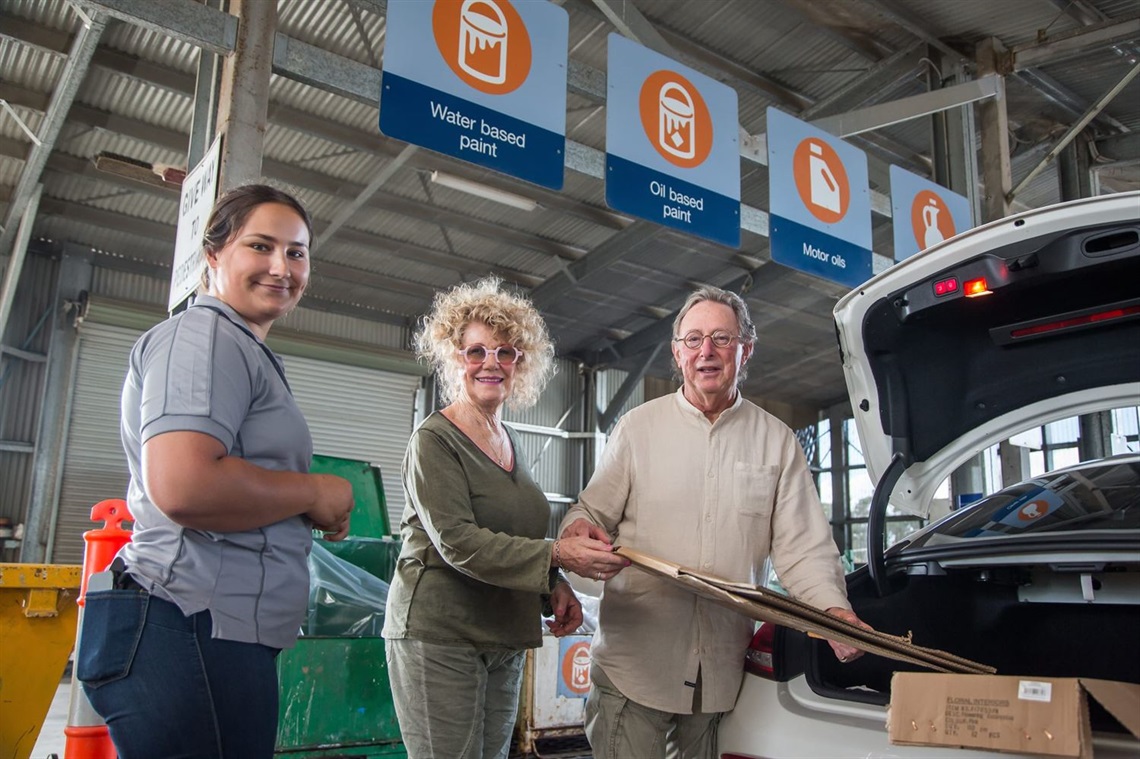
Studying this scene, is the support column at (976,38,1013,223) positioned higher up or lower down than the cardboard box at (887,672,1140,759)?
higher up

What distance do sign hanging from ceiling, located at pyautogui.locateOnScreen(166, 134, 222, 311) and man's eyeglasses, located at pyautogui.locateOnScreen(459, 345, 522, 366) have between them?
4.25 ft

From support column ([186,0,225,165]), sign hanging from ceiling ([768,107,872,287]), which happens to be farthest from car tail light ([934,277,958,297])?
sign hanging from ceiling ([768,107,872,287])

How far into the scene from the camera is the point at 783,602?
1641 mm

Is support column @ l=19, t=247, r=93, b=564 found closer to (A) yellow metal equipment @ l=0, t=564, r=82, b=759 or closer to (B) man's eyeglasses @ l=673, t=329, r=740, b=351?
(A) yellow metal equipment @ l=0, t=564, r=82, b=759

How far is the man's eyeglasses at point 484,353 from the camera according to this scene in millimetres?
2424

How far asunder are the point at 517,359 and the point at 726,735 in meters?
1.13

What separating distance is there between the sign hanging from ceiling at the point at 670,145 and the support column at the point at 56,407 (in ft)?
27.2

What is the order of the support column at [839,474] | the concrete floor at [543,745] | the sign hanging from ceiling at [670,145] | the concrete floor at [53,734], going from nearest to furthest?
the sign hanging from ceiling at [670,145]
the concrete floor at [53,734]
the concrete floor at [543,745]
the support column at [839,474]

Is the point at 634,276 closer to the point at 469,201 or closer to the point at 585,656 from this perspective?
the point at 469,201

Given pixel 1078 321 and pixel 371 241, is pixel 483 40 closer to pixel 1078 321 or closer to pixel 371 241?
pixel 1078 321

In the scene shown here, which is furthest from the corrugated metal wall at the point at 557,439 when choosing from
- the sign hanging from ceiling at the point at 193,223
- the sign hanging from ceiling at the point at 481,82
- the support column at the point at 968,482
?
the sign hanging from ceiling at the point at 193,223

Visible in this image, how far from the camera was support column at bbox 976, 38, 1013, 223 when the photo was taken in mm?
6918

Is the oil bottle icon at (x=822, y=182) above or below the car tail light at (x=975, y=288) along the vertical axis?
above

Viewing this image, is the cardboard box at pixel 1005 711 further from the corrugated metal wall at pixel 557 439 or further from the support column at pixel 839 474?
the support column at pixel 839 474
